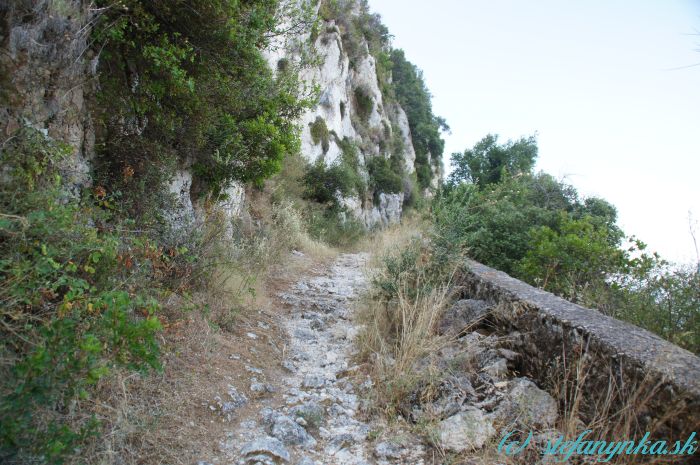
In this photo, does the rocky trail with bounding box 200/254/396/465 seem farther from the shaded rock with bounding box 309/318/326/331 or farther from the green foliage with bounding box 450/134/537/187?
the green foliage with bounding box 450/134/537/187

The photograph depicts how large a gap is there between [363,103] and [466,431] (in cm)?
1943

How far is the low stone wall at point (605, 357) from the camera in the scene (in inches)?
80.1

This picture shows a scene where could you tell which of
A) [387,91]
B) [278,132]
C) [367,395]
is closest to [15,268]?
[367,395]

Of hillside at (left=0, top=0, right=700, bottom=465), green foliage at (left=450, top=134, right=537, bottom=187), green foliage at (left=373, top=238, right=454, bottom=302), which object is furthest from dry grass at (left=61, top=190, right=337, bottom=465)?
green foliage at (left=450, top=134, right=537, bottom=187)

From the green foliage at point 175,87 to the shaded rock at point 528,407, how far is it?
3334 mm

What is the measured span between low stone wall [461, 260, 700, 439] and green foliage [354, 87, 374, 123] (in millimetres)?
17555

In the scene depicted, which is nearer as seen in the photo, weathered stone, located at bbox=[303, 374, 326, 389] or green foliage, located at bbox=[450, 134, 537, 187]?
weathered stone, located at bbox=[303, 374, 326, 389]

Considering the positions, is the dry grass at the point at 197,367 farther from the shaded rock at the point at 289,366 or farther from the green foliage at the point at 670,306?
the green foliage at the point at 670,306

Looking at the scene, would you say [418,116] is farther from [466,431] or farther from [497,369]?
[466,431]

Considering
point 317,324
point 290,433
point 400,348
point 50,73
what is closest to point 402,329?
point 400,348

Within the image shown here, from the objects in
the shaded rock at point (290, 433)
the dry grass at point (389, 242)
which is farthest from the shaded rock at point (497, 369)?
the dry grass at point (389, 242)

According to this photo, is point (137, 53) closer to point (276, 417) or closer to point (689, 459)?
point (276, 417)

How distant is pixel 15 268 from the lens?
1.87m

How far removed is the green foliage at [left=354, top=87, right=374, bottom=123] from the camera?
19.9 m
